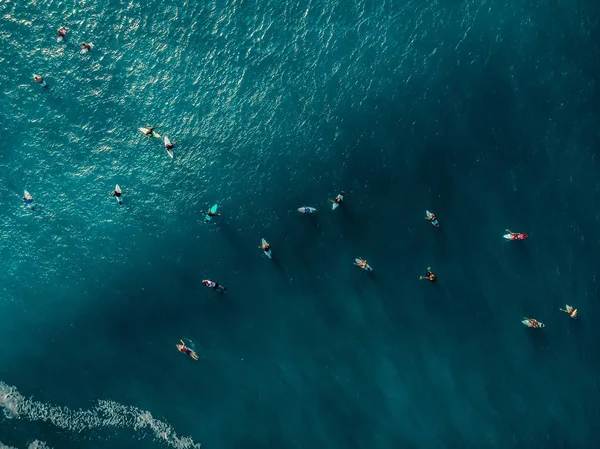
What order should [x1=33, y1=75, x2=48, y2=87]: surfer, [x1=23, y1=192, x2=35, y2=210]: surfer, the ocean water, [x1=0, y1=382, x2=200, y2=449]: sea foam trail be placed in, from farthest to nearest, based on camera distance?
[x1=33, y1=75, x2=48, y2=87]: surfer
[x1=23, y1=192, x2=35, y2=210]: surfer
[x1=0, y1=382, x2=200, y2=449]: sea foam trail
the ocean water

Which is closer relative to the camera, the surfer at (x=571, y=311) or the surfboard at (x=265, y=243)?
the surfer at (x=571, y=311)

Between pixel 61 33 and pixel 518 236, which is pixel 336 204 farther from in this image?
pixel 61 33

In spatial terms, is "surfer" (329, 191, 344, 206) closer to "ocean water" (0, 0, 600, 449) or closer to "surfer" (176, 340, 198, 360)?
"ocean water" (0, 0, 600, 449)

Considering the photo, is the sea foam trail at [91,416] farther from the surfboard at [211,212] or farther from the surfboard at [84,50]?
the surfboard at [84,50]

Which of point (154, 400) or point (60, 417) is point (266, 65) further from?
point (60, 417)

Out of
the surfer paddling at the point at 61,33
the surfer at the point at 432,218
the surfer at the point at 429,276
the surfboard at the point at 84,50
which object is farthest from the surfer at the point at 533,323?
the surfer paddling at the point at 61,33

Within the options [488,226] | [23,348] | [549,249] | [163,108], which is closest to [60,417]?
[23,348]

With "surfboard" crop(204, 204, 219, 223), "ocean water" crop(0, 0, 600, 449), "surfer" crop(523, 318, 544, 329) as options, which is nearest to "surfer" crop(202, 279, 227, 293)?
"ocean water" crop(0, 0, 600, 449)
